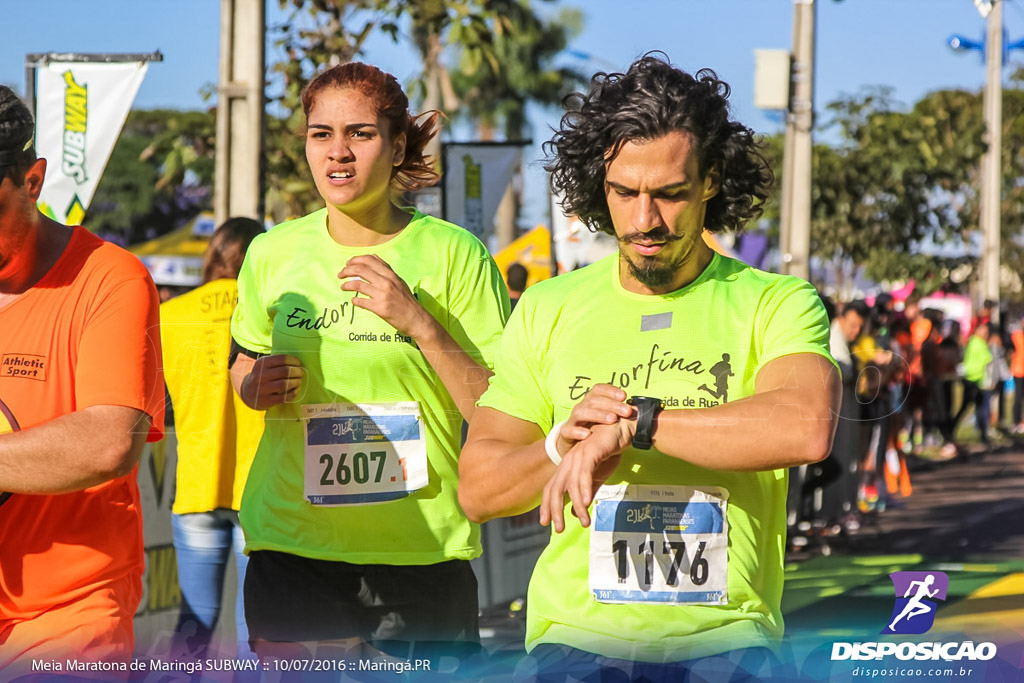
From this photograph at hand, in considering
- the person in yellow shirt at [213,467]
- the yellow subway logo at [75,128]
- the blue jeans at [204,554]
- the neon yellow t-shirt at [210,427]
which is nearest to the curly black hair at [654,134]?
the neon yellow t-shirt at [210,427]

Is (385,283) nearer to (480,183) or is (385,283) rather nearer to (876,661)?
(480,183)

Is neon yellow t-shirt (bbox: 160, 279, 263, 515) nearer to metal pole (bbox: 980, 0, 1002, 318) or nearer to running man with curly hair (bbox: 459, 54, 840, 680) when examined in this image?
running man with curly hair (bbox: 459, 54, 840, 680)

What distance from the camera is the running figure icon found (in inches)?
106

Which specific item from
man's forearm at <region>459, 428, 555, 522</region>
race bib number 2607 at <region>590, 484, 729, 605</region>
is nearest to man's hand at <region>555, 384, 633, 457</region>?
man's forearm at <region>459, 428, 555, 522</region>

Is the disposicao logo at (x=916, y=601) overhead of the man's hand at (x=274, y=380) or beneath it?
beneath

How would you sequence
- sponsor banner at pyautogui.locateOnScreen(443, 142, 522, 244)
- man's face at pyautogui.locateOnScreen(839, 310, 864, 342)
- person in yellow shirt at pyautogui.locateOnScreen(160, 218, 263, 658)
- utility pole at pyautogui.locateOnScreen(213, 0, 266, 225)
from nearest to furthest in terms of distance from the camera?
sponsor banner at pyautogui.locateOnScreen(443, 142, 522, 244) → person in yellow shirt at pyautogui.locateOnScreen(160, 218, 263, 658) → utility pole at pyautogui.locateOnScreen(213, 0, 266, 225) → man's face at pyautogui.locateOnScreen(839, 310, 864, 342)

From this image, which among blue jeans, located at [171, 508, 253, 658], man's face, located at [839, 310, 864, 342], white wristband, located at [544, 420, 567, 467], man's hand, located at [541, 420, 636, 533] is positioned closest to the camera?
man's hand, located at [541, 420, 636, 533]

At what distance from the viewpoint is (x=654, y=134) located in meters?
2.39

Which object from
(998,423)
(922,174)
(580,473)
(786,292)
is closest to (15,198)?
(580,473)

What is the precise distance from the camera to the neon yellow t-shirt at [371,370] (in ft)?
10.5

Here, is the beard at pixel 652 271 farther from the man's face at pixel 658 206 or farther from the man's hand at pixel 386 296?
the man's hand at pixel 386 296

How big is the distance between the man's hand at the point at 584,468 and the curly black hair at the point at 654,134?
54 cm

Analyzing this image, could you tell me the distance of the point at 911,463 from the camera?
12094mm

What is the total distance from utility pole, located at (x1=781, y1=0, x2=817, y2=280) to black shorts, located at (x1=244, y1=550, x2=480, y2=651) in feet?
4.42
